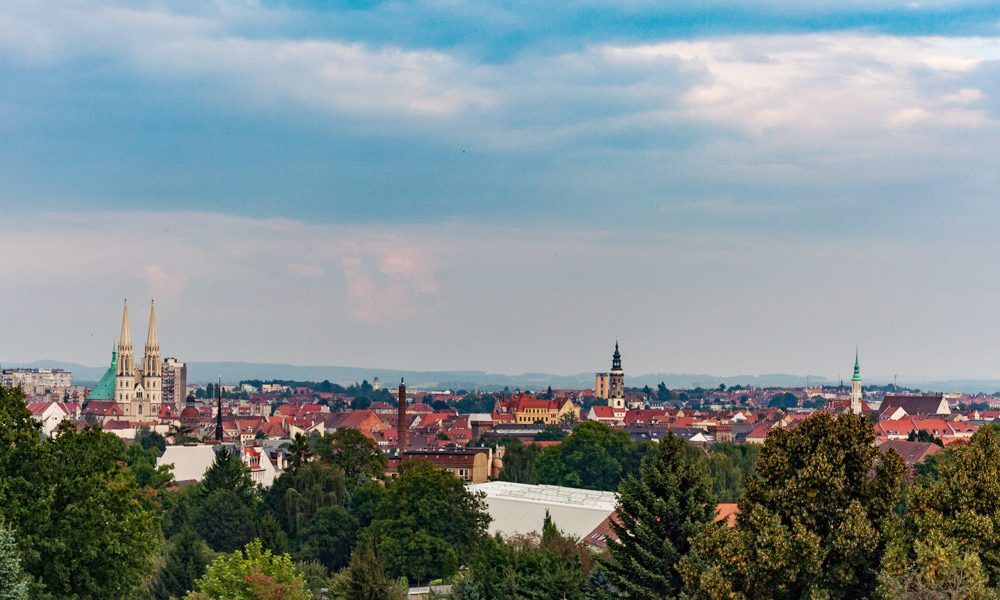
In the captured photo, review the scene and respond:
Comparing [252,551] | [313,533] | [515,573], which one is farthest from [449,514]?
[252,551]

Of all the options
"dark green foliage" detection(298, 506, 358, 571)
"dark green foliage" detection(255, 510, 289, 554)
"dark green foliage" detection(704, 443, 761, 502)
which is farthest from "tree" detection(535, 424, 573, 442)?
"dark green foliage" detection(255, 510, 289, 554)

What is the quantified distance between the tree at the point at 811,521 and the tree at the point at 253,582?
1188 centimetres

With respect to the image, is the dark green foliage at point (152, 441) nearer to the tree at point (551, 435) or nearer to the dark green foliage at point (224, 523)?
the tree at point (551, 435)

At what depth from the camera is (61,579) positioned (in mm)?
36312

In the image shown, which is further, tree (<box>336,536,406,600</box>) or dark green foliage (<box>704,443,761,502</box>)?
dark green foliage (<box>704,443,761,502</box>)

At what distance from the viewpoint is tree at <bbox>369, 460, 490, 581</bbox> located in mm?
70500

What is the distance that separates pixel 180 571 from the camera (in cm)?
5803

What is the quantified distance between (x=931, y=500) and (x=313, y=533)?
178 ft

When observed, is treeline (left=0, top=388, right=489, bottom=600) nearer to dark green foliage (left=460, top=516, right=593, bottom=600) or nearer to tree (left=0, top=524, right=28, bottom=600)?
tree (left=0, top=524, right=28, bottom=600)

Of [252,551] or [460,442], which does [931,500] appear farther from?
[460,442]

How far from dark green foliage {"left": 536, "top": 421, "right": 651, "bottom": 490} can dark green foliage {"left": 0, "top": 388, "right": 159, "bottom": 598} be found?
287ft

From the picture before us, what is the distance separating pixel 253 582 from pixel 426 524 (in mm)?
36859

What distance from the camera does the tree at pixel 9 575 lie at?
31.0m

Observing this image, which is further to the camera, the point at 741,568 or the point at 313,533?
the point at 313,533
